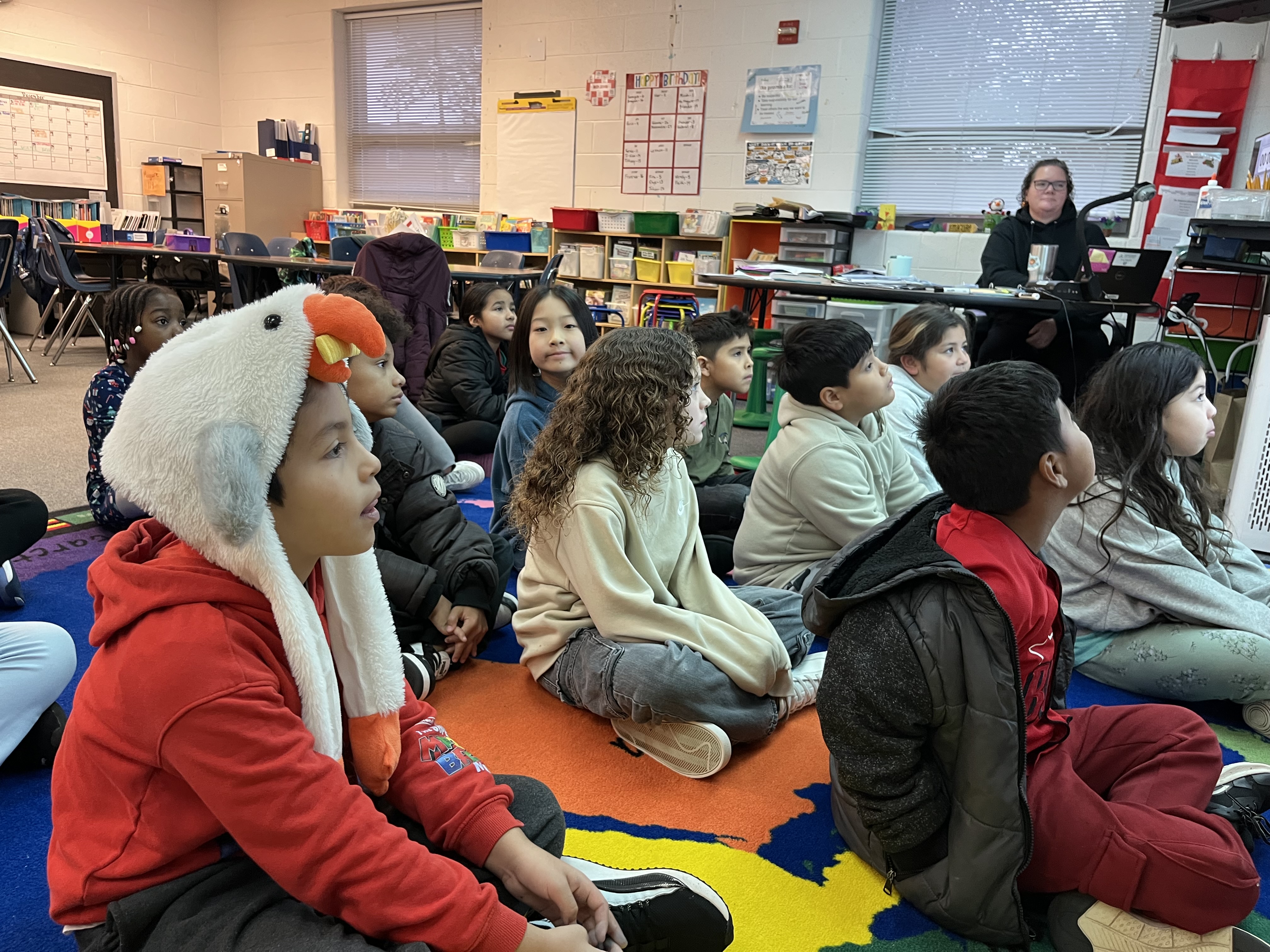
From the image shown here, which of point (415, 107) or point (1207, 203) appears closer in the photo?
point (1207, 203)

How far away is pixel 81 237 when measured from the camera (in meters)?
6.95

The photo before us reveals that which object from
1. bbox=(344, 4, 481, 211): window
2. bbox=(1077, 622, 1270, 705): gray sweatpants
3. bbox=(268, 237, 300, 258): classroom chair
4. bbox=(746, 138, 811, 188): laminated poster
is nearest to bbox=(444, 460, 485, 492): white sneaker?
bbox=(1077, 622, 1270, 705): gray sweatpants

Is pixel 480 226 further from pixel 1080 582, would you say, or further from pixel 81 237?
pixel 1080 582

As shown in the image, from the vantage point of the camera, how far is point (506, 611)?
200 centimetres

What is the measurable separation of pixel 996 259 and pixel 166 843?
4202 mm

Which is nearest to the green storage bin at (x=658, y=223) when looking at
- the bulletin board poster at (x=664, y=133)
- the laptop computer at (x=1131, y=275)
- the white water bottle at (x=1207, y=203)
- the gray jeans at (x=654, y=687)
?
the bulletin board poster at (x=664, y=133)

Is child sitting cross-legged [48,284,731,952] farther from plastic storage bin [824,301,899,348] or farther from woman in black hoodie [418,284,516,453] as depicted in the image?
plastic storage bin [824,301,899,348]

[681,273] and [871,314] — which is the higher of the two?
[681,273]

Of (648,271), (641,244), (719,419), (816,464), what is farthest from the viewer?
(641,244)

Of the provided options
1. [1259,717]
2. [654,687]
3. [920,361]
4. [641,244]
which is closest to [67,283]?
[641,244]

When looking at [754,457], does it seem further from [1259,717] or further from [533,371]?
[1259,717]

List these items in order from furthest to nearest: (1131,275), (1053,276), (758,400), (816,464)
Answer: (758,400)
(1053,276)
(1131,275)
(816,464)

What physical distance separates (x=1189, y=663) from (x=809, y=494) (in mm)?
795

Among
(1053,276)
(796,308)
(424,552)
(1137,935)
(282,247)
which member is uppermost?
(1053,276)
